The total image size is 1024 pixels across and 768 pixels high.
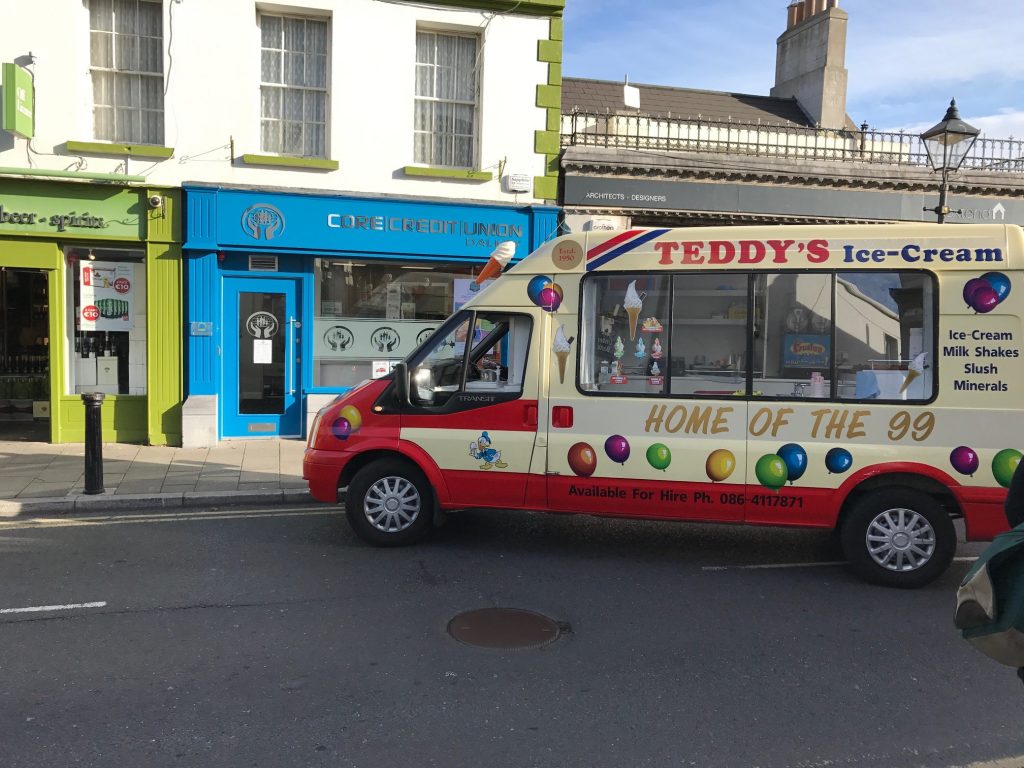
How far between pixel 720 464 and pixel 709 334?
39.4 inches

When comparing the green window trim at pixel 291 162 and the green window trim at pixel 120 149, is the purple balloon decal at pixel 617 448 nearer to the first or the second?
the green window trim at pixel 291 162

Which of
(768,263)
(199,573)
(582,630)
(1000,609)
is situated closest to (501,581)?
(582,630)

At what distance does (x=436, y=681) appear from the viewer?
13.4 ft

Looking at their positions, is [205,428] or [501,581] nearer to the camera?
[501,581]

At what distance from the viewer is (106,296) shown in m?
11.2

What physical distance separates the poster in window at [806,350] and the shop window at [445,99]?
24.2ft

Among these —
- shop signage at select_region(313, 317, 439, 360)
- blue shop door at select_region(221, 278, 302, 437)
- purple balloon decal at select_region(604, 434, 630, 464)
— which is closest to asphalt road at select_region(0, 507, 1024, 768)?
purple balloon decal at select_region(604, 434, 630, 464)

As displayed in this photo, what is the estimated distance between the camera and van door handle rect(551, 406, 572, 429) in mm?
6250

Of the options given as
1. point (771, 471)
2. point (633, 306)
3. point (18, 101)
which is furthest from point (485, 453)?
point (18, 101)

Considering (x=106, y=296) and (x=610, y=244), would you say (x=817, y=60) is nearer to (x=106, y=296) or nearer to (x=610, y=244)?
(x=610, y=244)

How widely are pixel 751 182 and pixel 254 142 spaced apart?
7682 millimetres

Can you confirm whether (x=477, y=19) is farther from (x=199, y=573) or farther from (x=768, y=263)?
(x=199, y=573)

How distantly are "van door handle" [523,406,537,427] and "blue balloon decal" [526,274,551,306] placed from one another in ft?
2.76

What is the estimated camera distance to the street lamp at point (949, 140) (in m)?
9.75
